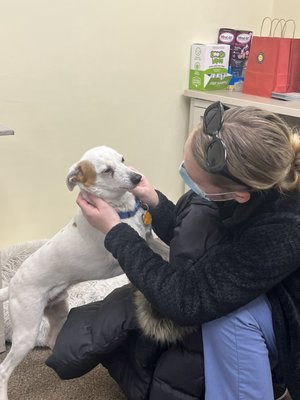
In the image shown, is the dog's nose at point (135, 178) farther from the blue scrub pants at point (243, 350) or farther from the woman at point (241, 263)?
the blue scrub pants at point (243, 350)

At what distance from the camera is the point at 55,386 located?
1659 millimetres

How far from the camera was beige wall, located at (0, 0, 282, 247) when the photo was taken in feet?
6.82

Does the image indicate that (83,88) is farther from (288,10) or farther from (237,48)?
(288,10)

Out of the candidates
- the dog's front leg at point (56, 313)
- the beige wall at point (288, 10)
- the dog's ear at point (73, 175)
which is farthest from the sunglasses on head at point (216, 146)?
the beige wall at point (288, 10)

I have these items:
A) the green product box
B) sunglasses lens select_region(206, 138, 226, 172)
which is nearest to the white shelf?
the green product box

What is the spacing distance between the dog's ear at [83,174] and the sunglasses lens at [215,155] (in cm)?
40

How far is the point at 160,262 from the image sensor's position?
1.17m

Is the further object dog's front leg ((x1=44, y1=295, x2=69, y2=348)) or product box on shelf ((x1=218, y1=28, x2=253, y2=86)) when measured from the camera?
product box on shelf ((x1=218, y1=28, x2=253, y2=86))

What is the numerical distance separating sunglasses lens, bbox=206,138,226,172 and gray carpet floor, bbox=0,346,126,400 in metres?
0.96

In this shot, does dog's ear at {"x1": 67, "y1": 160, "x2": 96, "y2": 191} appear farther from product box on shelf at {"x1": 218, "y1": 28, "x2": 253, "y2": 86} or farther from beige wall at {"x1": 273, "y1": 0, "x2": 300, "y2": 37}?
beige wall at {"x1": 273, "y1": 0, "x2": 300, "y2": 37}

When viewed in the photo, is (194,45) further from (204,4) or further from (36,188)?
(36,188)

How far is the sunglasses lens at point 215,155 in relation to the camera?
1.02 m

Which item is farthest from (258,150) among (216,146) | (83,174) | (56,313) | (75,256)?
(56,313)

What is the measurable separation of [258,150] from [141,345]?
2.06 feet
